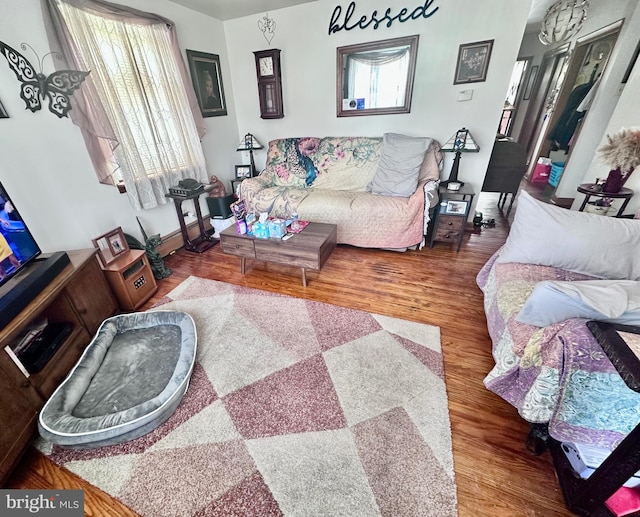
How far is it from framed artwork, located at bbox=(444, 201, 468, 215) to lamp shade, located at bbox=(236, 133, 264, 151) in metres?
2.33

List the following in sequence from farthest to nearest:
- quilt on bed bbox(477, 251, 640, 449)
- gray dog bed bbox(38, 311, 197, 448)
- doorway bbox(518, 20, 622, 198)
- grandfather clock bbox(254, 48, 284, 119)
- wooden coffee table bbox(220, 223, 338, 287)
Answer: doorway bbox(518, 20, 622, 198) → grandfather clock bbox(254, 48, 284, 119) → wooden coffee table bbox(220, 223, 338, 287) → gray dog bed bbox(38, 311, 197, 448) → quilt on bed bbox(477, 251, 640, 449)

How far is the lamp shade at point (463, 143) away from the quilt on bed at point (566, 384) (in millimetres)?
1946

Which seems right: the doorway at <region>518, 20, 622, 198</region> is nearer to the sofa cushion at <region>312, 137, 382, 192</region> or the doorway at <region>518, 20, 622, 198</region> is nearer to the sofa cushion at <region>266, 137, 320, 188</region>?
the sofa cushion at <region>312, 137, 382, 192</region>

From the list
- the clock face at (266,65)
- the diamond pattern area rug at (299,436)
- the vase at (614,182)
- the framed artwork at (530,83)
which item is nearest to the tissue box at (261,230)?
the diamond pattern area rug at (299,436)

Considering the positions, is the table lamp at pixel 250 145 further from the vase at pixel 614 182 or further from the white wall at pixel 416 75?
the vase at pixel 614 182

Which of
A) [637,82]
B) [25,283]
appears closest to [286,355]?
[25,283]

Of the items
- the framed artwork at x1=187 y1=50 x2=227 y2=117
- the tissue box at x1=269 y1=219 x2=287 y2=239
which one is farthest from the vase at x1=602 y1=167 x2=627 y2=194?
the framed artwork at x1=187 y1=50 x2=227 y2=117

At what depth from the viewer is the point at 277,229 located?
212 cm

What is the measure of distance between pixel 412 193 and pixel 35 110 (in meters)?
2.83

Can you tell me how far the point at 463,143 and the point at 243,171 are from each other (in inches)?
98.4

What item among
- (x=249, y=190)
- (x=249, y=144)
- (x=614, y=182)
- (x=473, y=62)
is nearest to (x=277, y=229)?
(x=249, y=190)

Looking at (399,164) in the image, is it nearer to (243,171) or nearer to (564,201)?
(243,171)

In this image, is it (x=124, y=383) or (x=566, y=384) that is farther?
(x=124, y=383)

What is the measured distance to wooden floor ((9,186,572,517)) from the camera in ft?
3.27
